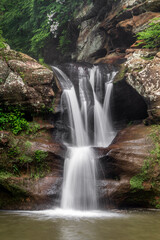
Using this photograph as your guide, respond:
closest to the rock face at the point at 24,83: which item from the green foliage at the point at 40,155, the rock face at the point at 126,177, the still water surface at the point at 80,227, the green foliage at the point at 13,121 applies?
the green foliage at the point at 13,121

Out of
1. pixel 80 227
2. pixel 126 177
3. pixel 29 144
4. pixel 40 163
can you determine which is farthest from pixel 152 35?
pixel 80 227

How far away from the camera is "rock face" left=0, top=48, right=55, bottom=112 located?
8156mm

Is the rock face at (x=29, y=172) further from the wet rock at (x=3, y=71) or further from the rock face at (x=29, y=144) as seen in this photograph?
the wet rock at (x=3, y=71)

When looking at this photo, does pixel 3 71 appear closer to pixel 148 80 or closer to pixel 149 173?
pixel 148 80

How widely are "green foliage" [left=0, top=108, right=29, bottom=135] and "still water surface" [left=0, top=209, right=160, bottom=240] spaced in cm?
336

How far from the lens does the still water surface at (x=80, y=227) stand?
12.5ft

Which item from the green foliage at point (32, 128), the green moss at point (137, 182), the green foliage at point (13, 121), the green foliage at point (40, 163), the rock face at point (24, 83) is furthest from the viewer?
the rock face at point (24, 83)

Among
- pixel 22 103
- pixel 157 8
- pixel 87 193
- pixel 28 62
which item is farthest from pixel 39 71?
pixel 157 8

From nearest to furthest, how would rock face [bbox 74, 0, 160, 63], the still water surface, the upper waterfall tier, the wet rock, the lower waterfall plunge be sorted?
the still water surface
the lower waterfall plunge
the wet rock
the upper waterfall tier
rock face [bbox 74, 0, 160, 63]

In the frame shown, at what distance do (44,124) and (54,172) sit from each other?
2155mm

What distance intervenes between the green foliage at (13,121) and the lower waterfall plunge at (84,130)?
1.99 metres

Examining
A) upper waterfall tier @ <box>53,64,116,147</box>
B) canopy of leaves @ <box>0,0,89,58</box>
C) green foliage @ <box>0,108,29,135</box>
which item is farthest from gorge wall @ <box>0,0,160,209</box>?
canopy of leaves @ <box>0,0,89,58</box>

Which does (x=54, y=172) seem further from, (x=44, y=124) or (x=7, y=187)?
(x=44, y=124)

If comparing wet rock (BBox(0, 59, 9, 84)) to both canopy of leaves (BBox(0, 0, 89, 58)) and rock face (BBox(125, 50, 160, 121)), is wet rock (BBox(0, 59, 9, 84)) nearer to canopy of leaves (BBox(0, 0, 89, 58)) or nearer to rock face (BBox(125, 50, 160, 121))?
rock face (BBox(125, 50, 160, 121))
